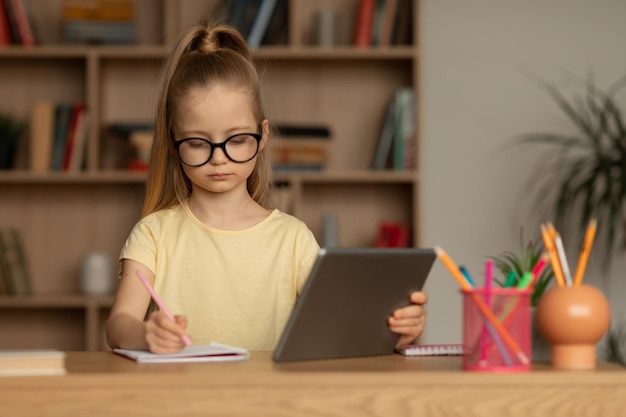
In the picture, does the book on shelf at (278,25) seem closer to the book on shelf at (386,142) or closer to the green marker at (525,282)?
the book on shelf at (386,142)

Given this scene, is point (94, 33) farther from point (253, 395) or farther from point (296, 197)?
point (253, 395)

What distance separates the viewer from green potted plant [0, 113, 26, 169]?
384 centimetres

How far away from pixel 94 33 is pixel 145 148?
0.48 m

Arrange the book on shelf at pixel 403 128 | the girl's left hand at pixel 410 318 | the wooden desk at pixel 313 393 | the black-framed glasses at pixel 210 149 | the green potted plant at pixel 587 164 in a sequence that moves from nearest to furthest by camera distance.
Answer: the wooden desk at pixel 313 393 < the girl's left hand at pixel 410 318 < the black-framed glasses at pixel 210 149 < the green potted plant at pixel 587 164 < the book on shelf at pixel 403 128

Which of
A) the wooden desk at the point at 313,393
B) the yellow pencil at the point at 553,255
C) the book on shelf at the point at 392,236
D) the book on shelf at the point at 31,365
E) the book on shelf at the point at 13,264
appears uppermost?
the yellow pencil at the point at 553,255

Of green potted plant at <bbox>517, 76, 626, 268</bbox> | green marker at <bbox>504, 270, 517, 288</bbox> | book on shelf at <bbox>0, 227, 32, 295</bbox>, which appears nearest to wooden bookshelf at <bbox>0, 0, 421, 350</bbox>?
book on shelf at <bbox>0, 227, 32, 295</bbox>

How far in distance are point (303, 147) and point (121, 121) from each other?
0.77 meters

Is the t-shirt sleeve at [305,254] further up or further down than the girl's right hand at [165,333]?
further up

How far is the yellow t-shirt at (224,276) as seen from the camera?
1.71 meters

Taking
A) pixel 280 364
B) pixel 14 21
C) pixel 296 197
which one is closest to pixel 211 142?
pixel 280 364

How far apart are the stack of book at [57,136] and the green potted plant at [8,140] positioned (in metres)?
0.09

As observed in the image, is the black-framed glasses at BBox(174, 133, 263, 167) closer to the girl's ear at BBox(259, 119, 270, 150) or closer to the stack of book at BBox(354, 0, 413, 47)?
the girl's ear at BBox(259, 119, 270, 150)

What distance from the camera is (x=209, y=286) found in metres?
1.73

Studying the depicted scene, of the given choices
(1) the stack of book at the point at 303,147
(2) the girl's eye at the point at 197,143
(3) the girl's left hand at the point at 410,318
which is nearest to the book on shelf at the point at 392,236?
(1) the stack of book at the point at 303,147
